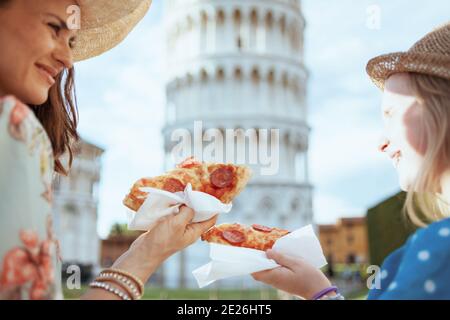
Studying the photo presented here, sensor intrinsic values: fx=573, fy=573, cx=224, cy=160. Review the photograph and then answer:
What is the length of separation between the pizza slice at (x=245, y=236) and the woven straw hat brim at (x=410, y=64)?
0.50 metres

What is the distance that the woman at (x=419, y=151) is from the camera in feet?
3.19

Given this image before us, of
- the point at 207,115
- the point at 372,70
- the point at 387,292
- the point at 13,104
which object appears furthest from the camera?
the point at 207,115

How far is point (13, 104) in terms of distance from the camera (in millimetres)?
892

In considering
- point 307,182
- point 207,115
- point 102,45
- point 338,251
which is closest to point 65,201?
point 207,115

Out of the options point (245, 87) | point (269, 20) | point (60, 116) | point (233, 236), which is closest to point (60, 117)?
point (60, 116)

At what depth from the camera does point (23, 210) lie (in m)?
0.88

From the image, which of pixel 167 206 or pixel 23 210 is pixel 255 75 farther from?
pixel 23 210

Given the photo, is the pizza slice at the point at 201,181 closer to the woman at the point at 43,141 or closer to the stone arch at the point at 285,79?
the woman at the point at 43,141

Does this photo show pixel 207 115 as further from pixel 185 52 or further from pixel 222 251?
pixel 222 251

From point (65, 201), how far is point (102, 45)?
30412 mm

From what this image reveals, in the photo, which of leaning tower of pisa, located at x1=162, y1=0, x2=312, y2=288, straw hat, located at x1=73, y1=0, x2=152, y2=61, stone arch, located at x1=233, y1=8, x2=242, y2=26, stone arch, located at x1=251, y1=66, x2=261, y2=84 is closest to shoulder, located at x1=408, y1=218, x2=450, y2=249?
straw hat, located at x1=73, y1=0, x2=152, y2=61

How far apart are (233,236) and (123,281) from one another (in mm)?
497

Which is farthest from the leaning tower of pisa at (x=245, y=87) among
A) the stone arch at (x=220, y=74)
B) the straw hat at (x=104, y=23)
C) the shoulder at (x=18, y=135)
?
the shoulder at (x=18, y=135)

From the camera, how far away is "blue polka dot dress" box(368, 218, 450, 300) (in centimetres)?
97
